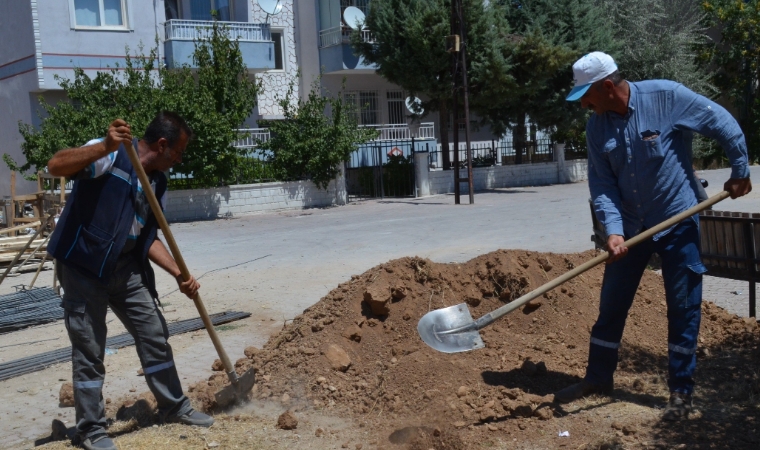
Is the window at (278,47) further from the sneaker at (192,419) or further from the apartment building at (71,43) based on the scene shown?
the sneaker at (192,419)

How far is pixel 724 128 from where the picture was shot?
433 centimetres

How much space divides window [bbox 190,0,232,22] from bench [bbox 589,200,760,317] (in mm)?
24079

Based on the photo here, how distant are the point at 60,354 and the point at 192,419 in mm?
2709

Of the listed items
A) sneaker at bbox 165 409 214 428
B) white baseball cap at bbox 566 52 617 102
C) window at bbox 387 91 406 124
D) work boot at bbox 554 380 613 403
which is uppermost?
window at bbox 387 91 406 124

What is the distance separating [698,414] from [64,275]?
3.61 meters

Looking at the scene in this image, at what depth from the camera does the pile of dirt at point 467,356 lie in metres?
4.51

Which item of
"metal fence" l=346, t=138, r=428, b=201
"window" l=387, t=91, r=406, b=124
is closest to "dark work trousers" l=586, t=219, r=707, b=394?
"metal fence" l=346, t=138, r=428, b=201

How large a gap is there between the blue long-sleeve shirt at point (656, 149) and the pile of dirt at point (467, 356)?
3.76 ft

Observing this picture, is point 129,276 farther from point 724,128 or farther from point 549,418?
point 724,128

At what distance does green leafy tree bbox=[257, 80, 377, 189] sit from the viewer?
70.2 feet

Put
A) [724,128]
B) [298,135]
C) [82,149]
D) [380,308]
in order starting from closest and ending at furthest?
[82,149] < [724,128] < [380,308] < [298,135]

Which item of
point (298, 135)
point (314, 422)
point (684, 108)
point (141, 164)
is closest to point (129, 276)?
point (141, 164)

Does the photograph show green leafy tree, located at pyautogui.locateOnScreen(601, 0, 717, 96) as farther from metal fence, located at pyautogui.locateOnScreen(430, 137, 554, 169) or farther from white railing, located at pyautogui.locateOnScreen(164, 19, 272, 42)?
white railing, located at pyautogui.locateOnScreen(164, 19, 272, 42)

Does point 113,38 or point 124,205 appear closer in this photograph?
point 124,205
